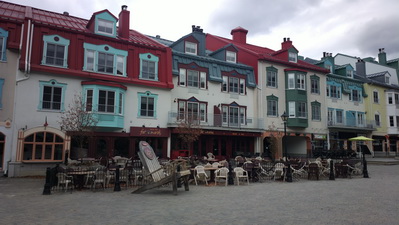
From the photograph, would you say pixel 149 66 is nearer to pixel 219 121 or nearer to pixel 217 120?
pixel 217 120

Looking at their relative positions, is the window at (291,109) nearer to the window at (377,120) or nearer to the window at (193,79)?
the window at (193,79)

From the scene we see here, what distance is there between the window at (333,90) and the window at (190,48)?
17.2m

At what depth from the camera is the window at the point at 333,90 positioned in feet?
115

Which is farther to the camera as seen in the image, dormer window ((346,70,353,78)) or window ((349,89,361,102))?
dormer window ((346,70,353,78))

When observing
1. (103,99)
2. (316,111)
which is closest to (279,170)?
(103,99)

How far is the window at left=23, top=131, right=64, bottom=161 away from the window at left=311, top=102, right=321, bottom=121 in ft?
81.7

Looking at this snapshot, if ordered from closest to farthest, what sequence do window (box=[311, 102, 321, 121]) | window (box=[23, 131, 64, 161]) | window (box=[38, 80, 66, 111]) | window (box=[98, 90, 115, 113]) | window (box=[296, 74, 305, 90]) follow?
1. window (box=[23, 131, 64, 161])
2. window (box=[38, 80, 66, 111])
3. window (box=[98, 90, 115, 113])
4. window (box=[296, 74, 305, 90])
5. window (box=[311, 102, 321, 121])

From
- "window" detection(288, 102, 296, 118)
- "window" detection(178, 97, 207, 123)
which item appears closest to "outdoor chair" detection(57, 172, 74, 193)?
"window" detection(178, 97, 207, 123)

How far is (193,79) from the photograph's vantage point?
1030 inches

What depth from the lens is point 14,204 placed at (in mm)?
8672

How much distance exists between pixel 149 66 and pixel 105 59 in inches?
132

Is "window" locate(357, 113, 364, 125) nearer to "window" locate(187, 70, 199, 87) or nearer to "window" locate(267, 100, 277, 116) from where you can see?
"window" locate(267, 100, 277, 116)

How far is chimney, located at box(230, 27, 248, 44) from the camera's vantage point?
37.1m

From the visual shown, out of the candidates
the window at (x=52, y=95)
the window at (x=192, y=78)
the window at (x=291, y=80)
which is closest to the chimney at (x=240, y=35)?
the window at (x=291, y=80)
